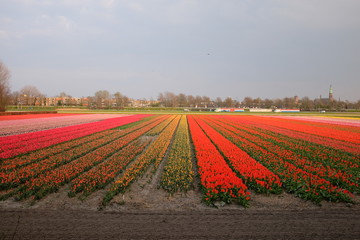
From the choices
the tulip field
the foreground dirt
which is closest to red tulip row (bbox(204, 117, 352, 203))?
the tulip field

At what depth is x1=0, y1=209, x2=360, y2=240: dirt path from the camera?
6059 millimetres

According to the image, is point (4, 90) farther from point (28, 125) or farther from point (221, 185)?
point (221, 185)

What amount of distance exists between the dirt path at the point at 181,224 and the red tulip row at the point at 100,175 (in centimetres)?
175

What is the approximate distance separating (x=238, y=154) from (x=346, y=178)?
5688mm

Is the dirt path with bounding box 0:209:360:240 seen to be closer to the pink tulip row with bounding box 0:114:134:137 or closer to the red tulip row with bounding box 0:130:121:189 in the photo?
the red tulip row with bounding box 0:130:121:189

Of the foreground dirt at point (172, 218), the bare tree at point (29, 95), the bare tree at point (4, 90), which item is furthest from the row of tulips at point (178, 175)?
the bare tree at point (29, 95)

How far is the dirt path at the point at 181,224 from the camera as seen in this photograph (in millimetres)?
6059

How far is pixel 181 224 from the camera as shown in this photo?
6.71 m

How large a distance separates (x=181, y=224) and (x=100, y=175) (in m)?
5.43

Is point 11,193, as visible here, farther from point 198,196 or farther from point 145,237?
point 198,196

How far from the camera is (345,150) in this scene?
661 inches

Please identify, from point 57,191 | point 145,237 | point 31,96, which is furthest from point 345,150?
point 31,96

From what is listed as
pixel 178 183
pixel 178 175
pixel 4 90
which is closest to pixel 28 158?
pixel 178 175

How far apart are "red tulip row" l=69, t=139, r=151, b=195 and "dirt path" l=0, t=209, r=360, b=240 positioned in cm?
175
